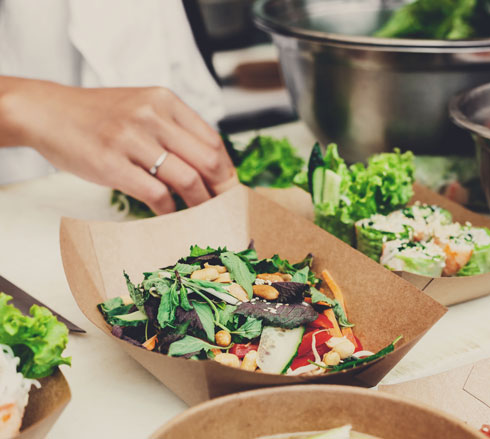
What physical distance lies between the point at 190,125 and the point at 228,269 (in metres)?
0.56

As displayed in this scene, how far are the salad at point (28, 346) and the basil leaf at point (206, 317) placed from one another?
258 millimetres

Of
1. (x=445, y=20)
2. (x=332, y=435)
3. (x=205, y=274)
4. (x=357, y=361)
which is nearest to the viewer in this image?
(x=332, y=435)

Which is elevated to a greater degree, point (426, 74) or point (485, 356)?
point (426, 74)

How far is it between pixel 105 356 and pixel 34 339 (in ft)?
0.98

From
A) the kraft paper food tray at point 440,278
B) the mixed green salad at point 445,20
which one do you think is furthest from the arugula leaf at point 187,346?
the mixed green salad at point 445,20

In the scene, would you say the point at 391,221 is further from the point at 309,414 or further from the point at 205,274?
the point at 309,414

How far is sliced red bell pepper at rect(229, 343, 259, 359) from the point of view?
3.25ft

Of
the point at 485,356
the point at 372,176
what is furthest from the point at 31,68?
the point at 485,356

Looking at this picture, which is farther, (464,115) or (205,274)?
(464,115)

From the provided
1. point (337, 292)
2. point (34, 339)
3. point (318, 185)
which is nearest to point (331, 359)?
point (337, 292)

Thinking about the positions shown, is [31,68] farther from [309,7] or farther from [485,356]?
[485,356]

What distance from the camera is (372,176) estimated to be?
4.55ft

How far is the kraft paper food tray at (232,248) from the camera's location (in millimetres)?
854

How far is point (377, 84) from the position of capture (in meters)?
1.53
